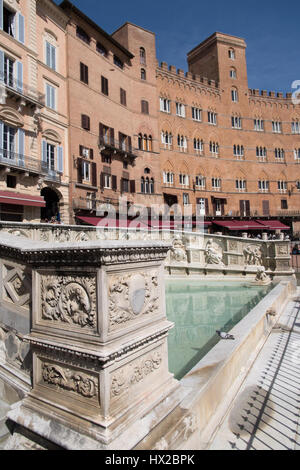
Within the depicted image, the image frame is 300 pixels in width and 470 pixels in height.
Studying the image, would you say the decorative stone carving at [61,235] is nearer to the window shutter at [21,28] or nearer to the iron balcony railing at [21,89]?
the iron balcony railing at [21,89]

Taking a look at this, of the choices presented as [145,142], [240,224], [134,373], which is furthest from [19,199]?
[240,224]

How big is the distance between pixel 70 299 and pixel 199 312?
17.0 ft

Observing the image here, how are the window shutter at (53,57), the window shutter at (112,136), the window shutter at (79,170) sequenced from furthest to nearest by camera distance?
the window shutter at (112,136) < the window shutter at (79,170) < the window shutter at (53,57)

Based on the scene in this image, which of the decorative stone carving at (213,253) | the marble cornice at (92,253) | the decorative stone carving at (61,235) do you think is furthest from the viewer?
the decorative stone carving at (213,253)

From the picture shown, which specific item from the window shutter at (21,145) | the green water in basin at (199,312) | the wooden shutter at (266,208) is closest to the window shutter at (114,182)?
the window shutter at (21,145)

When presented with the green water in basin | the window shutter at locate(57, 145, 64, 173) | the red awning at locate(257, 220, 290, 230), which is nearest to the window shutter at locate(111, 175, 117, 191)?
the window shutter at locate(57, 145, 64, 173)

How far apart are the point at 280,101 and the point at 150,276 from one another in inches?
1714

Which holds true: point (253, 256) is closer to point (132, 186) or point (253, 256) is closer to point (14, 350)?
point (14, 350)

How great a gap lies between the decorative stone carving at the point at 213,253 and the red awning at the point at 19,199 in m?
11.7

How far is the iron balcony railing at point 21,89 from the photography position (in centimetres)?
1752

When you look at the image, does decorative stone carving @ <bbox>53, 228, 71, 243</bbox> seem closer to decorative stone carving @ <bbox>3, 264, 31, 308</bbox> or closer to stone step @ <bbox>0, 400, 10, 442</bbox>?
decorative stone carving @ <bbox>3, 264, 31, 308</bbox>

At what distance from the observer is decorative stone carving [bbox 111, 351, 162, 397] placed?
214 centimetres

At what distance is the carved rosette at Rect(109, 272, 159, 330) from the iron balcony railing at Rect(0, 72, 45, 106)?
63.4 feet
